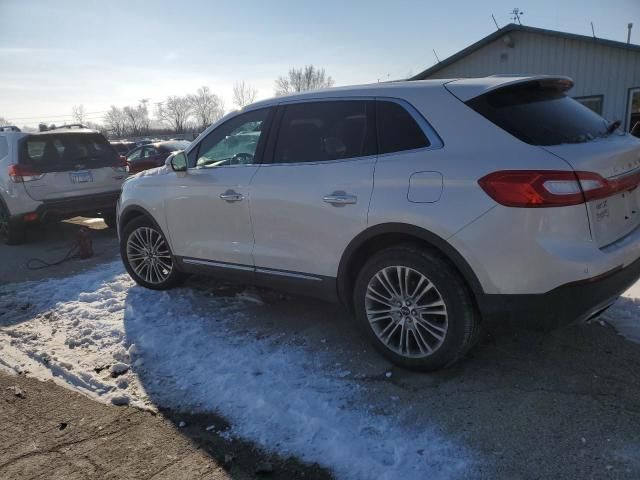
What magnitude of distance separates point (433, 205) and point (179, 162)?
2.61 meters

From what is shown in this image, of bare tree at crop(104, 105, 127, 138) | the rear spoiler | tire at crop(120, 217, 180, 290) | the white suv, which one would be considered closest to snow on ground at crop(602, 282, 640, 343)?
the white suv

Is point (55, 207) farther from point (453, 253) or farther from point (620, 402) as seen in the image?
point (620, 402)

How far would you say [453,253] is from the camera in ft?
9.69

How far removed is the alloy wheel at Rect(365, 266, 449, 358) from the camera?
10.5 feet

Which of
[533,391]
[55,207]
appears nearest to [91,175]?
[55,207]

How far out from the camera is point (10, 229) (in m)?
7.90

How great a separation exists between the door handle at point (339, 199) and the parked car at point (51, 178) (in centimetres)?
591

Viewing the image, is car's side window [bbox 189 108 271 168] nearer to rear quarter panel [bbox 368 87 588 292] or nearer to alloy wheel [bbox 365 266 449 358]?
rear quarter panel [bbox 368 87 588 292]

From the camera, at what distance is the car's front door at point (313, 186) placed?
339 cm

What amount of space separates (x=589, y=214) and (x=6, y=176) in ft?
26.3

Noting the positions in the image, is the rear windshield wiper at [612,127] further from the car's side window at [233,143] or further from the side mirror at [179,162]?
the side mirror at [179,162]

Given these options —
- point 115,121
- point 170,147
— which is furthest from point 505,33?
point 115,121

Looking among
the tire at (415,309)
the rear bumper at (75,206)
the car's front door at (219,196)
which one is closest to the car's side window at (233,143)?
the car's front door at (219,196)

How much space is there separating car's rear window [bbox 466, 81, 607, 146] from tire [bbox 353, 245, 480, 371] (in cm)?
88
